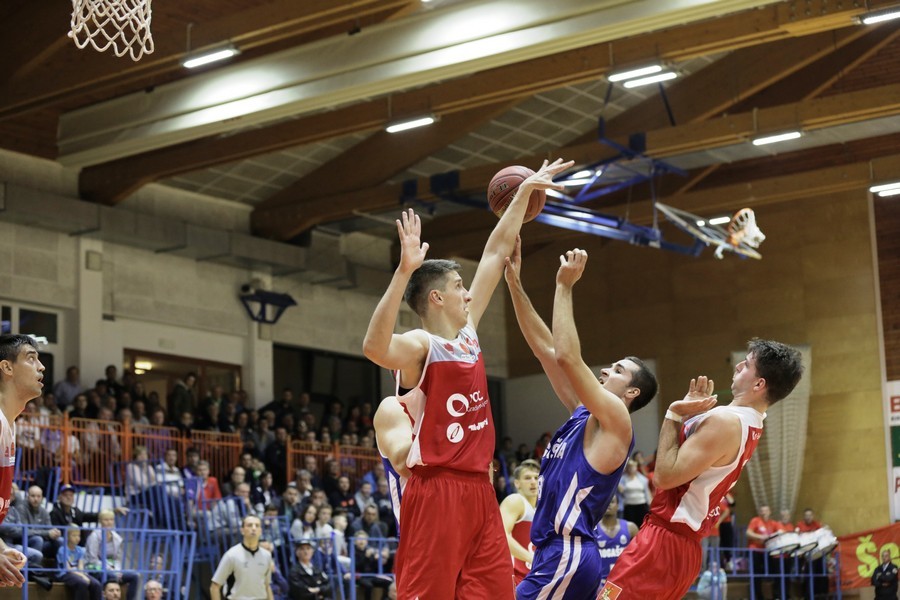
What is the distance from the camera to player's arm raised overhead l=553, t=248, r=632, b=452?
A: 605cm

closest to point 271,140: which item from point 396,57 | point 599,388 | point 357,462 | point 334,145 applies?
point 334,145

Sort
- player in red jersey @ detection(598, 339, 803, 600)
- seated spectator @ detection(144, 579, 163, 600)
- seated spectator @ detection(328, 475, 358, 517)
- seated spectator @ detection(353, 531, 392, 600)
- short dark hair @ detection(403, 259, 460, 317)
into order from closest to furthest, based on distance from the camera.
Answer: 1. short dark hair @ detection(403, 259, 460, 317)
2. player in red jersey @ detection(598, 339, 803, 600)
3. seated spectator @ detection(144, 579, 163, 600)
4. seated spectator @ detection(353, 531, 392, 600)
5. seated spectator @ detection(328, 475, 358, 517)

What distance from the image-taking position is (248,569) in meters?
15.4

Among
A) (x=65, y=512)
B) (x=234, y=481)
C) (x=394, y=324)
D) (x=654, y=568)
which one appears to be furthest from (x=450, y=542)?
(x=234, y=481)

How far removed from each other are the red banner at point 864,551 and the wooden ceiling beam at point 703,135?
7.39 meters

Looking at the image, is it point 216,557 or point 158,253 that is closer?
point 216,557

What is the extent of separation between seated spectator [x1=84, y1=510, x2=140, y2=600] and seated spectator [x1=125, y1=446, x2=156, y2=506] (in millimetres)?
2897

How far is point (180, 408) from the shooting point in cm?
2186

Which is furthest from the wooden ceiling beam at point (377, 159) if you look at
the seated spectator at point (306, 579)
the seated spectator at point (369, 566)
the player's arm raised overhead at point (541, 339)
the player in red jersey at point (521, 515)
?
the player's arm raised overhead at point (541, 339)

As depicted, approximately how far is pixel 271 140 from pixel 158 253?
13.2 ft

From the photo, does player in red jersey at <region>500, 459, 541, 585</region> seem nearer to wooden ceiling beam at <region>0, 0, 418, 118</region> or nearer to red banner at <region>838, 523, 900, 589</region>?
wooden ceiling beam at <region>0, 0, 418, 118</region>

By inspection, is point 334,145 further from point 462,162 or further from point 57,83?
point 57,83

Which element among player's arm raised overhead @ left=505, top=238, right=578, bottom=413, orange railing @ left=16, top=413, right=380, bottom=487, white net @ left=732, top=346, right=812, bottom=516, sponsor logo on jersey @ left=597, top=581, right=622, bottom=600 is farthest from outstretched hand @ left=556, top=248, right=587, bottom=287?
white net @ left=732, top=346, right=812, bottom=516

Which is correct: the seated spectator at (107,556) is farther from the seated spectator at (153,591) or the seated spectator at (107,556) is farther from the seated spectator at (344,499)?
the seated spectator at (344,499)
